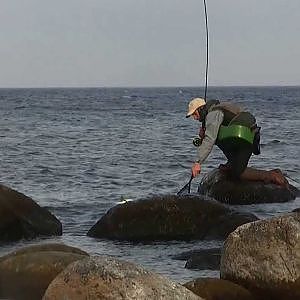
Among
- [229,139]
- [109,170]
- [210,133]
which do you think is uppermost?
[210,133]

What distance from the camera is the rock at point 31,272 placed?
679 centimetres

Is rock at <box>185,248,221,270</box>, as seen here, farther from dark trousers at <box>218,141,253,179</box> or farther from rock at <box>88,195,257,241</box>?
dark trousers at <box>218,141,253,179</box>

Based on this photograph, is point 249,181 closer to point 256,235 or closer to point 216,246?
point 216,246

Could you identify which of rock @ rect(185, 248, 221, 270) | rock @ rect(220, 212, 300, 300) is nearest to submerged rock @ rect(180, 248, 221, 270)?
rock @ rect(185, 248, 221, 270)

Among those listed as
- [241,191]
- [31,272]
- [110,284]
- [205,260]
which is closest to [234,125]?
[241,191]

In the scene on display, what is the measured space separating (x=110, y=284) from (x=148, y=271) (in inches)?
12.8

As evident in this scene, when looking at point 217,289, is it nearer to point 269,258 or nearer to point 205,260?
point 269,258

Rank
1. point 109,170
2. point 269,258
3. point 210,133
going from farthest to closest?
point 109,170 < point 210,133 < point 269,258

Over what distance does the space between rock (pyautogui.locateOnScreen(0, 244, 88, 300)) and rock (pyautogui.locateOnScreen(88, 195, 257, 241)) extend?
133 inches

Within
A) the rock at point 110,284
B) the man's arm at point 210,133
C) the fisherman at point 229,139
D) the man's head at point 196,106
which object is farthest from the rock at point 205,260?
the man's head at point 196,106

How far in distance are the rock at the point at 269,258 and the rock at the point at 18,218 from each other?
144 inches

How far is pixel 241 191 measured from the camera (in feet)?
42.6

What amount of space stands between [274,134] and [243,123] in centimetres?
Result: 1911

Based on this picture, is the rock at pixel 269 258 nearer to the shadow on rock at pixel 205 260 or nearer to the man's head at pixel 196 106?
the shadow on rock at pixel 205 260
